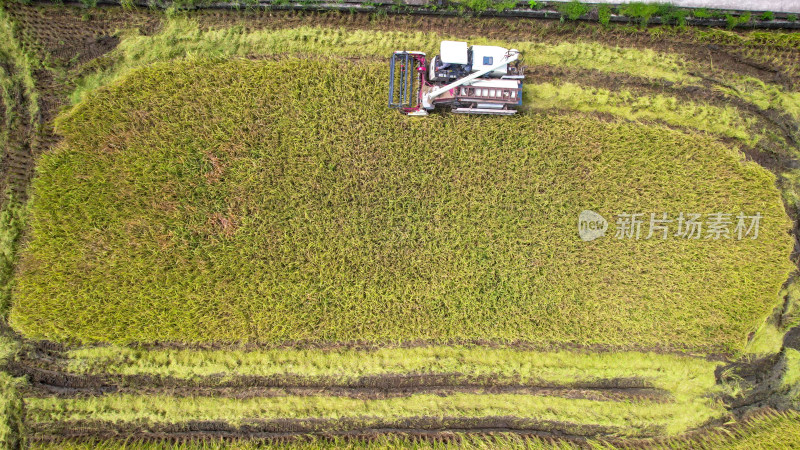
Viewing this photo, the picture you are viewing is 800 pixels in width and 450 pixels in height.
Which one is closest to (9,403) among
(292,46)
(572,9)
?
(292,46)

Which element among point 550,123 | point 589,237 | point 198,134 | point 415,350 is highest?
point 550,123

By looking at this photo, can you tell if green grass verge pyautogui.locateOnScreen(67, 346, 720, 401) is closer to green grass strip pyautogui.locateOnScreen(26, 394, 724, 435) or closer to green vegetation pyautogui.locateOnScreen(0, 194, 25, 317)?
green grass strip pyautogui.locateOnScreen(26, 394, 724, 435)

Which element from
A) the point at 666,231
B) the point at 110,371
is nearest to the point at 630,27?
the point at 666,231

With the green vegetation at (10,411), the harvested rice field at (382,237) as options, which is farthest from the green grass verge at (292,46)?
the green vegetation at (10,411)

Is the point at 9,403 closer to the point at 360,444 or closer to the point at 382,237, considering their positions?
the point at 360,444

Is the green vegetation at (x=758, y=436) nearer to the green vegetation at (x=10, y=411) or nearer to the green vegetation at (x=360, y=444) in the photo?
the green vegetation at (x=360, y=444)

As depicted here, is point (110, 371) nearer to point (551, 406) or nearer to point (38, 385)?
point (38, 385)
